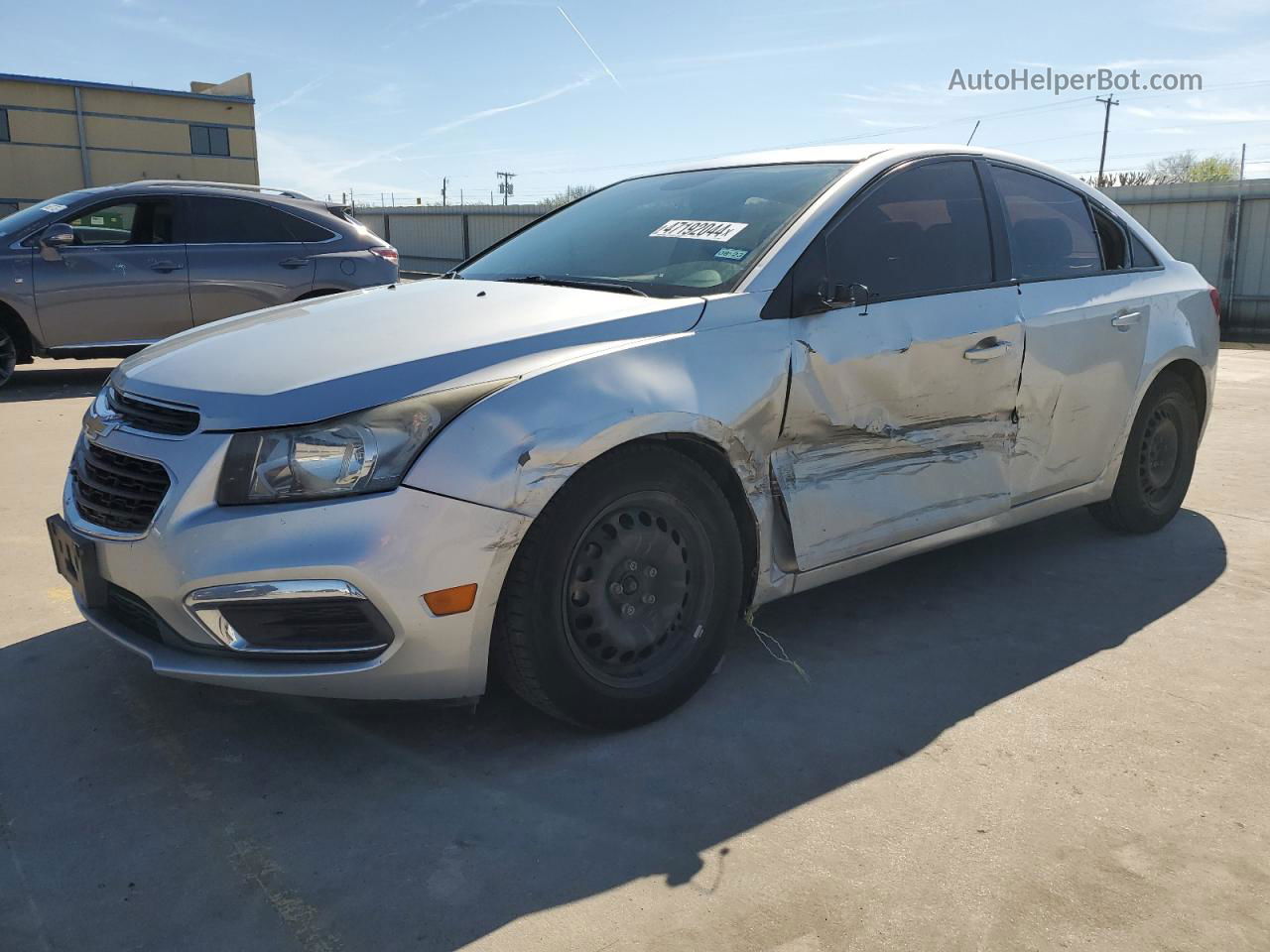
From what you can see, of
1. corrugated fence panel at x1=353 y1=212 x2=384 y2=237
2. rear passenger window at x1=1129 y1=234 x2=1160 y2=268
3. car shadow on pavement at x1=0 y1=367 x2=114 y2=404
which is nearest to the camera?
rear passenger window at x1=1129 y1=234 x2=1160 y2=268

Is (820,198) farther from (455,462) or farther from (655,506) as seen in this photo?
(455,462)

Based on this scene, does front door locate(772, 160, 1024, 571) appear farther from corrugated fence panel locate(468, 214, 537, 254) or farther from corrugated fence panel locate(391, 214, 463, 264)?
corrugated fence panel locate(391, 214, 463, 264)

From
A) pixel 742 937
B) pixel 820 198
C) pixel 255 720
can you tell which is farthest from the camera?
pixel 820 198

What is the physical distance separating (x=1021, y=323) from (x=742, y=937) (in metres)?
2.54

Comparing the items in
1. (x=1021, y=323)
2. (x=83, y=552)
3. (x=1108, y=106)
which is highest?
(x=1108, y=106)

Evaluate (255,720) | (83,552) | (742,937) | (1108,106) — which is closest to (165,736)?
(255,720)

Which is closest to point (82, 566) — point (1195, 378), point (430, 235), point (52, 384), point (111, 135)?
point (1195, 378)

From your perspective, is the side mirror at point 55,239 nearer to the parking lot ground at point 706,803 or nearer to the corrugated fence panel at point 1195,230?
the parking lot ground at point 706,803

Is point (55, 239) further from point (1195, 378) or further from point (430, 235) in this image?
point (430, 235)

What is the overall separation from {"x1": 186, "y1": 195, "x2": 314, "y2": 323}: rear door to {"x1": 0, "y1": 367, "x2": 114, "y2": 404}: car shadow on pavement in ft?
3.71

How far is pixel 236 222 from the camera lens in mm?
8812

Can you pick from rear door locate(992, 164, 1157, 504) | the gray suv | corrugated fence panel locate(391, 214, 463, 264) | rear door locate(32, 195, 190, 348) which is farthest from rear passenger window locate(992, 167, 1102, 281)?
corrugated fence panel locate(391, 214, 463, 264)

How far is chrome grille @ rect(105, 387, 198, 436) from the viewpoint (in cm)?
260

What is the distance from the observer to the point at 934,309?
3.51 m
